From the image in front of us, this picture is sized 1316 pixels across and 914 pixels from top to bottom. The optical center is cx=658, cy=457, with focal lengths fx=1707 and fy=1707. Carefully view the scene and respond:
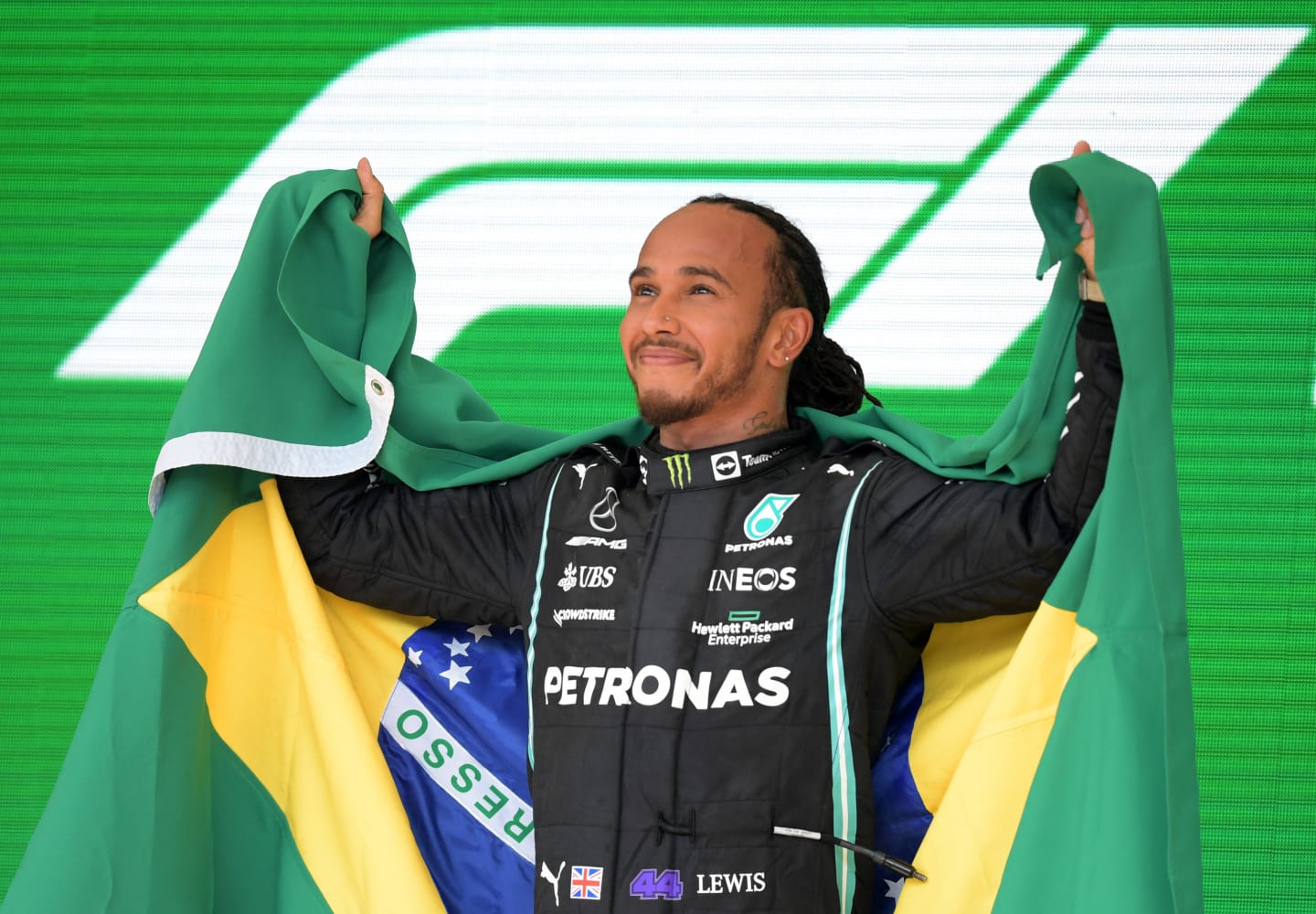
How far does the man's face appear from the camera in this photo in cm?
257

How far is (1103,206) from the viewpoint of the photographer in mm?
2010

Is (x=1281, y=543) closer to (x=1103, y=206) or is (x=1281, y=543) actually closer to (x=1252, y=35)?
(x=1252, y=35)

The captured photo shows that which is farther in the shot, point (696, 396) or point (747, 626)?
point (696, 396)

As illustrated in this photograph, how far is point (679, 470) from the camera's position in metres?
2.52

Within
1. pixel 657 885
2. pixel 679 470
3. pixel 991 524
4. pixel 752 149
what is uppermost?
pixel 752 149

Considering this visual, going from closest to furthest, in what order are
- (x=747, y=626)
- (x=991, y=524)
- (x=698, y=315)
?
1. (x=991, y=524)
2. (x=747, y=626)
3. (x=698, y=315)

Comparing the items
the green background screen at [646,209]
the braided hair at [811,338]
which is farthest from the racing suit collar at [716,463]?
the green background screen at [646,209]

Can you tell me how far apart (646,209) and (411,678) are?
1634 millimetres

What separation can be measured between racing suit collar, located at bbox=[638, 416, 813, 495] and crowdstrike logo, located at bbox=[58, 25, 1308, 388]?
4.48ft

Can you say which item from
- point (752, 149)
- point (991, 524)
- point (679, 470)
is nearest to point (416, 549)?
point (679, 470)

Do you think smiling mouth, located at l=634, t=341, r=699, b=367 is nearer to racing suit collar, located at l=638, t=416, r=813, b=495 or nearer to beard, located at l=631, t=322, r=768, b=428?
beard, located at l=631, t=322, r=768, b=428

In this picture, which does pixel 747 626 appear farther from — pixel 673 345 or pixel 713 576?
pixel 673 345

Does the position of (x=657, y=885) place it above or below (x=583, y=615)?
below

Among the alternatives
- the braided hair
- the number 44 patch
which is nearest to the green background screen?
the braided hair
